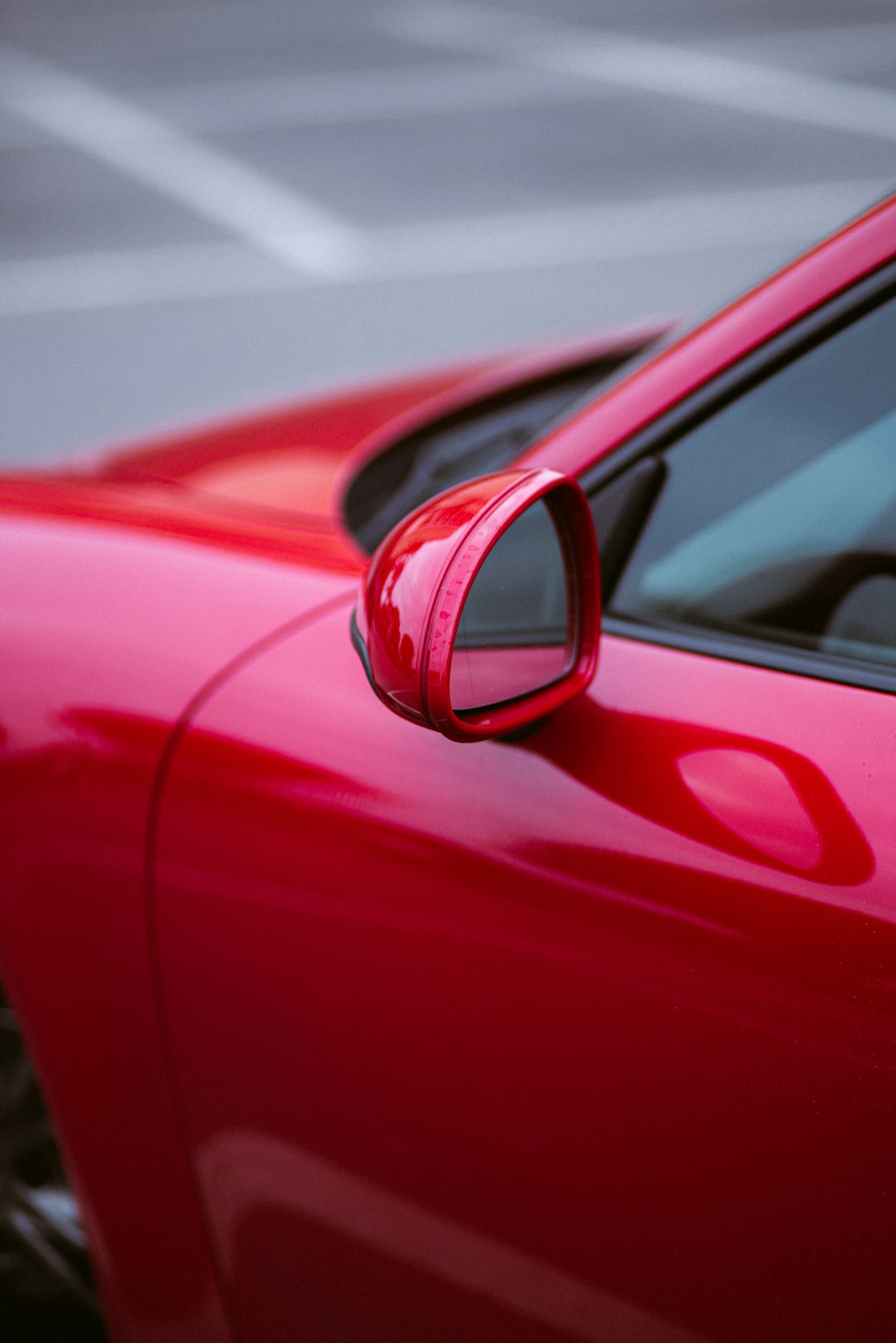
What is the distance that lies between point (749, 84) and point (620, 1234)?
10367 millimetres

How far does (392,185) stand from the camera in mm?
8859

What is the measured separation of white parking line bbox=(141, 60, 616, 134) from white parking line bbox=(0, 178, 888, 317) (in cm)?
271

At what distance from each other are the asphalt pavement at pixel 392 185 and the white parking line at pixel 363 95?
4 centimetres

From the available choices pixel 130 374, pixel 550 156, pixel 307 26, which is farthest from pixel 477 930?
pixel 307 26

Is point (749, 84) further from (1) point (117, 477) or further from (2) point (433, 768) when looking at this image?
(2) point (433, 768)

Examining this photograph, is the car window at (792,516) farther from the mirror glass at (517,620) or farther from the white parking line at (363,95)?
the white parking line at (363,95)

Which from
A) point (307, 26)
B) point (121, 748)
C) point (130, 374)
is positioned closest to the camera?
point (121, 748)

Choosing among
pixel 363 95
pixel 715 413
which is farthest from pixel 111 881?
pixel 363 95

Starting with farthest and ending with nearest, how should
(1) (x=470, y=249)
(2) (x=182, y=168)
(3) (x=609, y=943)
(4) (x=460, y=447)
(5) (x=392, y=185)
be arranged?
(2) (x=182, y=168) → (5) (x=392, y=185) → (1) (x=470, y=249) → (4) (x=460, y=447) → (3) (x=609, y=943)

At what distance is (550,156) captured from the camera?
9.03 metres

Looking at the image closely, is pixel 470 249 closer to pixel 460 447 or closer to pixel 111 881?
pixel 460 447

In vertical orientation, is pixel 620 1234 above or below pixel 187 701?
below

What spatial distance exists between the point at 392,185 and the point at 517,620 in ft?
26.8

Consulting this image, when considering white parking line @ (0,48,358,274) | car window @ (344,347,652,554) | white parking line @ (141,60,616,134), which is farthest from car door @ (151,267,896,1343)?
white parking line @ (141,60,616,134)
